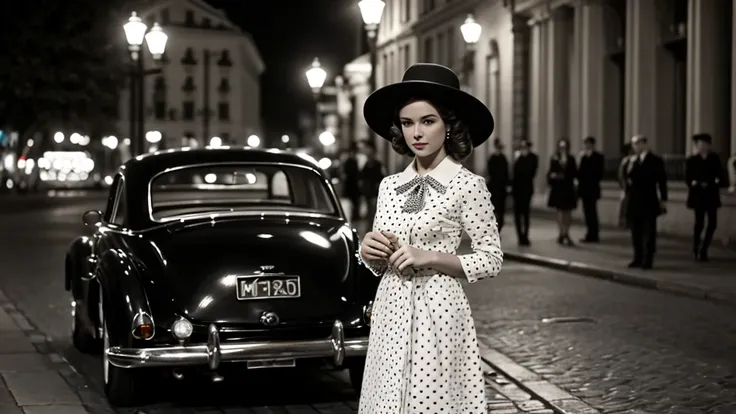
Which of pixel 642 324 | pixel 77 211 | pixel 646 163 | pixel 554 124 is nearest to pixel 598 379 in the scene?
pixel 642 324

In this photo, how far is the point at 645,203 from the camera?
17781 mm

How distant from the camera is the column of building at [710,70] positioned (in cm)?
2698

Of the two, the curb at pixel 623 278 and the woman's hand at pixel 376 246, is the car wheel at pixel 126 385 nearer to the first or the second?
the woman's hand at pixel 376 246

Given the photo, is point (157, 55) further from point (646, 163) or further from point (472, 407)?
point (472, 407)

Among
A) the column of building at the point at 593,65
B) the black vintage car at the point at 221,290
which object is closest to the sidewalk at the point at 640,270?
the black vintage car at the point at 221,290

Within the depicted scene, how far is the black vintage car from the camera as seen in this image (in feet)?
25.7

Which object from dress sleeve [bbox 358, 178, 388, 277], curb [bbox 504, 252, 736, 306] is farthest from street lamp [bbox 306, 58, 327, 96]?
dress sleeve [bbox 358, 178, 388, 277]

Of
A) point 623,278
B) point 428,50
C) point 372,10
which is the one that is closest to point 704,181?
point 623,278

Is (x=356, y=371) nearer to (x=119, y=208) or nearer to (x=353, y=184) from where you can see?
(x=119, y=208)

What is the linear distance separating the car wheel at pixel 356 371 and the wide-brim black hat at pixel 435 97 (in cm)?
375

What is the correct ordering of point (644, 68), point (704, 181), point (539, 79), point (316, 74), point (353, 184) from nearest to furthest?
1. point (704, 181)
2. point (316, 74)
3. point (644, 68)
4. point (353, 184)
5. point (539, 79)

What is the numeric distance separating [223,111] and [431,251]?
12386 cm

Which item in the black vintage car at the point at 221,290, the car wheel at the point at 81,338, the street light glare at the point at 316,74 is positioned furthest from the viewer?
the street light glare at the point at 316,74

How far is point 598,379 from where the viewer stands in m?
9.17
